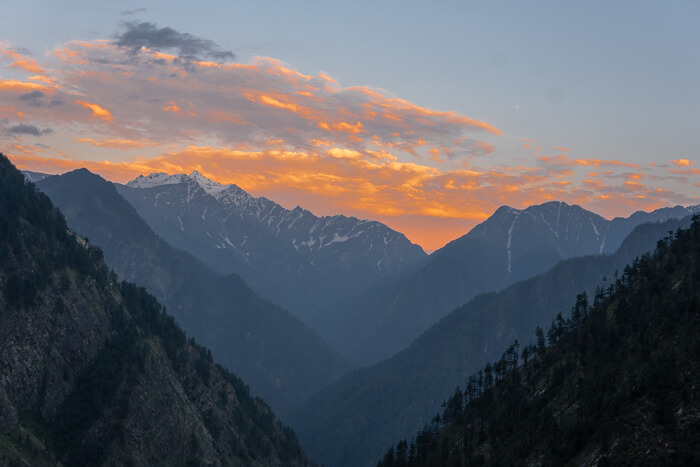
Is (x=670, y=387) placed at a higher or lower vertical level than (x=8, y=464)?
higher

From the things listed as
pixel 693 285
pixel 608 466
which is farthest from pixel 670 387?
pixel 693 285

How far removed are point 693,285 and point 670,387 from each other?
164 ft

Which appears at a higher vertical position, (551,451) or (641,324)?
(641,324)

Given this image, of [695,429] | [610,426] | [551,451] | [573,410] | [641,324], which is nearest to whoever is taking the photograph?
[695,429]

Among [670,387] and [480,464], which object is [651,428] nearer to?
[670,387]

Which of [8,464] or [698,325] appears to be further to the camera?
[8,464]

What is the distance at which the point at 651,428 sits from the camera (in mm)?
130375

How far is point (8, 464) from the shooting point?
622 ft

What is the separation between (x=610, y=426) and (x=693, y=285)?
59932 mm

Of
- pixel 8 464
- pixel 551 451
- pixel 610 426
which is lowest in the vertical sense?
pixel 8 464

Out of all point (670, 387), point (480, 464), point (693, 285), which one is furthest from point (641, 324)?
point (480, 464)

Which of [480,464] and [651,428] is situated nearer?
[651,428]

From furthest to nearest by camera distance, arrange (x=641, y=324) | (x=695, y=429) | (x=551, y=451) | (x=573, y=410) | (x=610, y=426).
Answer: (x=641, y=324), (x=573, y=410), (x=551, y=451), (x=610, y=426), (x=695, y=429)

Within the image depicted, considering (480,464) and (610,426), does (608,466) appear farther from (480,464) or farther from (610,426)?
(480,464)
